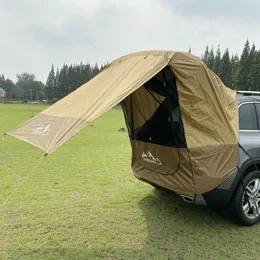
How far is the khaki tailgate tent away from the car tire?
0.39 metres

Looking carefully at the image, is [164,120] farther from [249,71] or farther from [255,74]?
[249,71]

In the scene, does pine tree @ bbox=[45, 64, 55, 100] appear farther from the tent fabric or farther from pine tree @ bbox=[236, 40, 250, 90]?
the tent fabric

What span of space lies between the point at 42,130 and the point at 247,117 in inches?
120

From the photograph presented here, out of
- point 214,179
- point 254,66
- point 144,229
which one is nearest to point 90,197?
point 144,229

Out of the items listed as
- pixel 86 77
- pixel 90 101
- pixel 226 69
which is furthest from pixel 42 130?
pixel 86 77

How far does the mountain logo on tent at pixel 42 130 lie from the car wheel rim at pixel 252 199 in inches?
113

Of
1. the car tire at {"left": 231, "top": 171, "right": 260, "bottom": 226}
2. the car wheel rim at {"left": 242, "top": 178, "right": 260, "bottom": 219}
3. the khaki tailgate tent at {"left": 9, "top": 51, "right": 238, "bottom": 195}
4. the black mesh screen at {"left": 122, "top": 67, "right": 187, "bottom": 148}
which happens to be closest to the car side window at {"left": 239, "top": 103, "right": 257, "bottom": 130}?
the khaki tailgate tent at {"left": 9, "top": 51, "right": 238, "bottom": 195}

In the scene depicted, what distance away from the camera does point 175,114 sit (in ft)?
13.2

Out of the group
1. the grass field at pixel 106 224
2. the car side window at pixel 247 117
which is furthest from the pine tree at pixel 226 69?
the car side window at pixel 247 117

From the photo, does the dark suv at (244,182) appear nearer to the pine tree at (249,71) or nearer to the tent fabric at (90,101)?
the tent fabric at (90,101)

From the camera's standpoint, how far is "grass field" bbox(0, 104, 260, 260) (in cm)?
349

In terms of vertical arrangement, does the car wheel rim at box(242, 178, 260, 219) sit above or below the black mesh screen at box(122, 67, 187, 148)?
below

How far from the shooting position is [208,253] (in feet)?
11.5

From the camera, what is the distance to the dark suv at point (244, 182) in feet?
12.9
